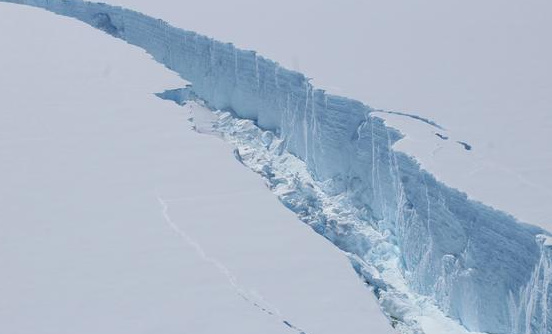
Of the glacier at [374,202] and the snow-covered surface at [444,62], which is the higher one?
the snow-covered surface at [444,62]

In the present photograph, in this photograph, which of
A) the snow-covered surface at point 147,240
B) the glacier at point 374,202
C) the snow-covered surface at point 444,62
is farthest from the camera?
the snow-covered surface at point 444,62

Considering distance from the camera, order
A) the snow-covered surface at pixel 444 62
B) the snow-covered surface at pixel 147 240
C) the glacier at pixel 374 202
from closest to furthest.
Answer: the snow-covered surface at pixel 147 240, the glacier at pixel 374 202, the snow-covered surface at pixel 444 62

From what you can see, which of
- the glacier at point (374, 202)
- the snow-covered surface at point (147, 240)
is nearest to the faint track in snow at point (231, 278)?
the snow-covered surface at point (147, 240)

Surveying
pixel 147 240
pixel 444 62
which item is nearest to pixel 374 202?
pixel 444 62

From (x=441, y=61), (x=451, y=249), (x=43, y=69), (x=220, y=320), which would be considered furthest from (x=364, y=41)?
(x=220, y=320)

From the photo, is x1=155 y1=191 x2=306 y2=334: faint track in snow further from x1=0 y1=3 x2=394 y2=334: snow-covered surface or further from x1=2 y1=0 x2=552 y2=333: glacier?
x1=2 y1=0 x2=552 y2=333: glacier

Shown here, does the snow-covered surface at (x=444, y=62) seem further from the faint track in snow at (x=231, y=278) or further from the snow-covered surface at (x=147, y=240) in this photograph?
the faint track in snow at (x=231, y=278)

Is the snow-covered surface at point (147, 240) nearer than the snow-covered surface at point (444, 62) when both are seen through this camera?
Yes

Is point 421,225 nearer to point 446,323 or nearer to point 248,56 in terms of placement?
point 446,323
